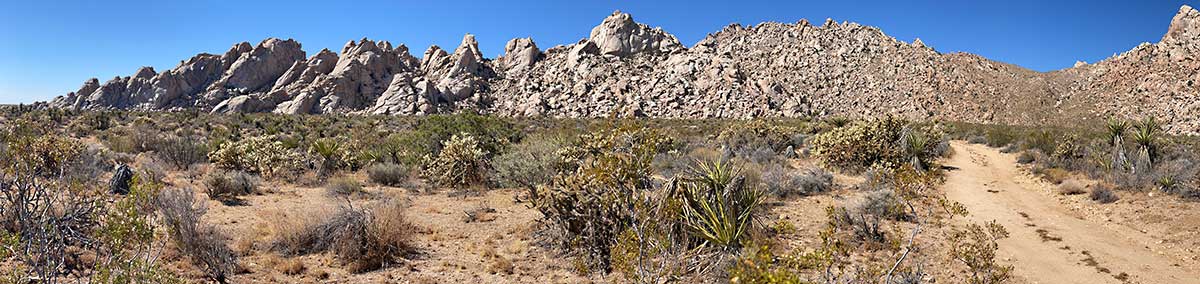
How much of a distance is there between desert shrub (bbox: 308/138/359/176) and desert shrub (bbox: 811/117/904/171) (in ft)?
42.9

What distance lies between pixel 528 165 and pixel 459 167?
1.99 m

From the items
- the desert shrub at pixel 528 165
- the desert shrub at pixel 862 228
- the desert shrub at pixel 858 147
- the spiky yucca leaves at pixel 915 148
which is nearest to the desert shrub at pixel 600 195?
the desert shrub at pixel 528 165

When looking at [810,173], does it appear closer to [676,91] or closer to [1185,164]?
[1185,164]

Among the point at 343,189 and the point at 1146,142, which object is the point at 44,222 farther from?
the point at 1146,142

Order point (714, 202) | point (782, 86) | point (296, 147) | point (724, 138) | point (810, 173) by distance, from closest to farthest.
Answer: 1. point (714, 202)
2. point (810, 173)
3. point (296, 147)
4. point (724, 138)
5. point (782, 86)

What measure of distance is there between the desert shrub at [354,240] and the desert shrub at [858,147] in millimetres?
11196

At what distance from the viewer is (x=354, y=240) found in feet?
21.5

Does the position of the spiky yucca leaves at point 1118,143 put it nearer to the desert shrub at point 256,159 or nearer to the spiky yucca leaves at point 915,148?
the spiky yucca leaves at point 915,148

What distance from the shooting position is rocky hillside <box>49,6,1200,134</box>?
43.5 m

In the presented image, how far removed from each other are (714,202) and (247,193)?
9.83 m

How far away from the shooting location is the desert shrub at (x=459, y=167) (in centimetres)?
1205

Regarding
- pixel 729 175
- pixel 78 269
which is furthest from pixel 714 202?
pixel 78 269

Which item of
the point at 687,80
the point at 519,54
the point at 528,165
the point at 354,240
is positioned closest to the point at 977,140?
the point at 528,165

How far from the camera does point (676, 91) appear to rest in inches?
2216
